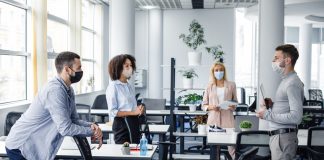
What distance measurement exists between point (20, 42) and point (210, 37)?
6.87m

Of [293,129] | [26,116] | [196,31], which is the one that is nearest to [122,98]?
[26,116]

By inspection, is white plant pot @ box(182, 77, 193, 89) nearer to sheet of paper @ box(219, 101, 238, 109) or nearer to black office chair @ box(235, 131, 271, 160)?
sheet of paper @ box(219, 101, 238, 109)

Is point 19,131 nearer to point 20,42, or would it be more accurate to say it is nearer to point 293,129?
point 293,129

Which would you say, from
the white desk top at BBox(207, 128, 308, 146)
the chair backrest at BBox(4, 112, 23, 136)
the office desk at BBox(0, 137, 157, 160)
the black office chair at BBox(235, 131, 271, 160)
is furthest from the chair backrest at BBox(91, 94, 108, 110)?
the black office chair at BBox(235, 131, 271, 160)

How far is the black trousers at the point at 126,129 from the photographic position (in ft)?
13.3

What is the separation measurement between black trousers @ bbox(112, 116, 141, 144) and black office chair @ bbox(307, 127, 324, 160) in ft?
5.59

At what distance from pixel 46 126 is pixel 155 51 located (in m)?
9.79

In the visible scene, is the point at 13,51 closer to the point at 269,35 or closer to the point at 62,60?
the point at 62,60

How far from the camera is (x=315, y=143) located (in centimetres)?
406

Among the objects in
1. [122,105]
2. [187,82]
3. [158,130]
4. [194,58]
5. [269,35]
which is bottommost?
[158,130]

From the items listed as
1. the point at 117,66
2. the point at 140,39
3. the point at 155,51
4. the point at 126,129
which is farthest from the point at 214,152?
the point at 140,39

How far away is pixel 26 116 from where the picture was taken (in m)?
2.89

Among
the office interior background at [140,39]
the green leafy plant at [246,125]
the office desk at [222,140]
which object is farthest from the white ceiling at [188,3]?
the green leafy plant at [246,125]

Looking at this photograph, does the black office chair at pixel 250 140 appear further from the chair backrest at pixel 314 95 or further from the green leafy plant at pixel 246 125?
the chair backrest at pixel 314 95
